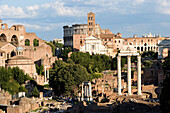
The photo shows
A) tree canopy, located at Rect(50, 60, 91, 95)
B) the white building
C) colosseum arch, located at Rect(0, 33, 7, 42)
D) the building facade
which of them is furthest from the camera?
the white building

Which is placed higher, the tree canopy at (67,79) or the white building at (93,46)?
the white building at (93,46)

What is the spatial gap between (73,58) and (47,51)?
23.0ft

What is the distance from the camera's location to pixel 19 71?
2640 inches

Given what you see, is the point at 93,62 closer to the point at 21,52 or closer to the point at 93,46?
the point at 21,52

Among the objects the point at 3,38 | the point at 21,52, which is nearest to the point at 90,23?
the point at 3,38

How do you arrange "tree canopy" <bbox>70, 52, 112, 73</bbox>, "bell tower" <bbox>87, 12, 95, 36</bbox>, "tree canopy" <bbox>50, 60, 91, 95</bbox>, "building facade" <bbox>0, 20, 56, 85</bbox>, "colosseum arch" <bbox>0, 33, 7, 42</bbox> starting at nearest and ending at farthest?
"tree canopy" <bbox>50, 60, 91, 95</bbox> → "building facade" <bbox>0, 20, 56, 85</bbox> → "tree canopy" <bbox>70, 52, 112, 73</bbox> → "colosseum arch" <bbox>0, 33, 7, 42</bbox> → "bell tower" <bbox>87, 12, 95, 36</bbox>

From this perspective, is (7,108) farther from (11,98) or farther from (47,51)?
(47,51)

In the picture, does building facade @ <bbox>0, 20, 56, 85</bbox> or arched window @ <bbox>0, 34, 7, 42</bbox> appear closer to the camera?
building facade @ <bbox>0, 20, 56, 85</bbox>

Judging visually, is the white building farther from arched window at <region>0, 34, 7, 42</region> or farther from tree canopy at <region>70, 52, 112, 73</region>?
arched window at <region>0, 34, 7, 42</region>

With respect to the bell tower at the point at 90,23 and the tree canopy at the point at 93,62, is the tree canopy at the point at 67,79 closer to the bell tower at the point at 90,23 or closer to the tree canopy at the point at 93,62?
the tree canopy at the point at 93,62

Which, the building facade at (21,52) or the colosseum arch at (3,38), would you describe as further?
the colosseum arch at (3,38)

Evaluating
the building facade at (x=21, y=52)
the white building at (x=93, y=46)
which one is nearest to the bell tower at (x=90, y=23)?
the white building at (x=93, y=46)

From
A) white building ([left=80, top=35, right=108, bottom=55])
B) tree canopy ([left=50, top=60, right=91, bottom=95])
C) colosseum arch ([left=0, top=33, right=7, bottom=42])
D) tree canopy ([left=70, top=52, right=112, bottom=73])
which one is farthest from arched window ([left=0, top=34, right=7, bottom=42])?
tree canopy ([left=50, top=60, right=91, bottom=95])

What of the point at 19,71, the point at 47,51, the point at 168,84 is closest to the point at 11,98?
the point at 19,71
